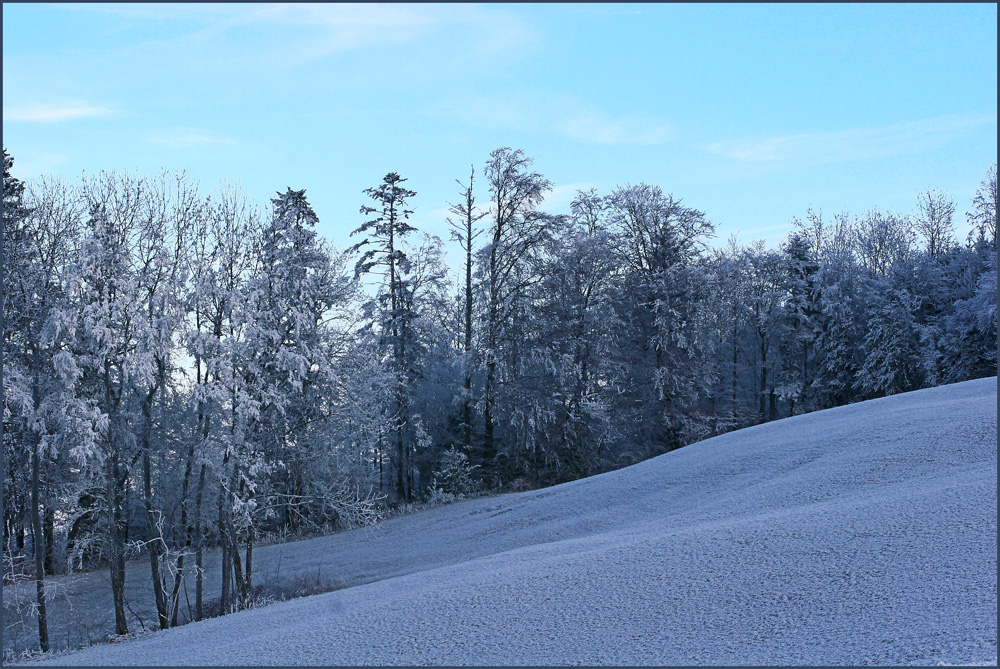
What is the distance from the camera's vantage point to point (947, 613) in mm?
5559

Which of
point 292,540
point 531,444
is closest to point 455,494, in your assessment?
point 531,444

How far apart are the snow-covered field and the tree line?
5.75 m

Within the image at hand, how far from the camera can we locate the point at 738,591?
21.9 feet

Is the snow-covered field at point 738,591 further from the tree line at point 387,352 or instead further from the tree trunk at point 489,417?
the tree trunk at point 489,417

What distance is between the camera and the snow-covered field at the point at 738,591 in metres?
5.63

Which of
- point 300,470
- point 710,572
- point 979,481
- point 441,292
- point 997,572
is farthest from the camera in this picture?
point 441,292

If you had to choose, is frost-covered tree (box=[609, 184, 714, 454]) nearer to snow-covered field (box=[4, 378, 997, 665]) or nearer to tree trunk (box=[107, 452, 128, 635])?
snow-covered field (box=[4, 378, 997, 665])

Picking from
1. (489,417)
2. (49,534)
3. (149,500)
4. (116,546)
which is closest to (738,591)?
(116,546)

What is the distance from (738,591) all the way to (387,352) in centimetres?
2439

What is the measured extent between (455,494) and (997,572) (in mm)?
22432

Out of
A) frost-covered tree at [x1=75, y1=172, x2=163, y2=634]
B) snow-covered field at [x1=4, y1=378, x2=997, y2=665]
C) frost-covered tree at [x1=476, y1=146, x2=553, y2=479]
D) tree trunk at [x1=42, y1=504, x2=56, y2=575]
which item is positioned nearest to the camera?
snow-covered field at [x1=4, y1=378, x2=997, y2=665]

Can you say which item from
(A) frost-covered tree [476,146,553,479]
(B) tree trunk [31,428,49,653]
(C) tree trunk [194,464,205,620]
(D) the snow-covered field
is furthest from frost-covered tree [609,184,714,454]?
(B) tree trunk [31,428,49,653]

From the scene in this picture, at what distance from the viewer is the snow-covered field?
5.63 metres

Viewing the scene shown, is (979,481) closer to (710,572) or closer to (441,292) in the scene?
(710,572)
